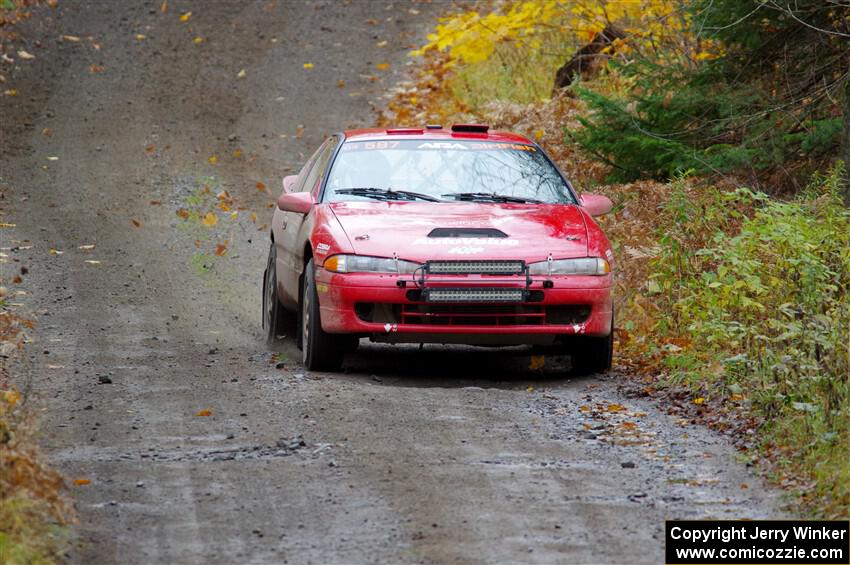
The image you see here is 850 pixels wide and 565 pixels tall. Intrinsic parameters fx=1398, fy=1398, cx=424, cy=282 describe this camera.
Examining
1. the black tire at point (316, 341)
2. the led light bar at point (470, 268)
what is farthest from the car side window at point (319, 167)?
the led light bar at point (470, 268)

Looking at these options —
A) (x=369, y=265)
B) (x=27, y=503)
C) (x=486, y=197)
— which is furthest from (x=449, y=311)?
(x=27, y=503)

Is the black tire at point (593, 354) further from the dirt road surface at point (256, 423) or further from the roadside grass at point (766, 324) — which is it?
the roadside grass at point (766, 324)

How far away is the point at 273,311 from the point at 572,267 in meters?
3.05

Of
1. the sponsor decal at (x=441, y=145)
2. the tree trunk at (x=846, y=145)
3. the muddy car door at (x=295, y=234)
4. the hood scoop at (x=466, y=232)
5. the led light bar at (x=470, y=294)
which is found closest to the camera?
the led light bar at (x=470, y=294)

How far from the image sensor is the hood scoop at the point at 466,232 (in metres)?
9.35

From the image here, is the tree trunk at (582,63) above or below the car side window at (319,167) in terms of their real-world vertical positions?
above

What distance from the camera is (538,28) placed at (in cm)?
2284

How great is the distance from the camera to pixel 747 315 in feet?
31.6

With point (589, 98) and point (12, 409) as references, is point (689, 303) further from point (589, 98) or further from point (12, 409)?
point (12, 409)

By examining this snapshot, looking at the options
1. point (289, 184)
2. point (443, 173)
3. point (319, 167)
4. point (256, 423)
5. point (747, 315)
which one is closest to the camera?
point (256, 423)

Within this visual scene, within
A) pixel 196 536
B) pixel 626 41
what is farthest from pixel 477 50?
pixel 196 536

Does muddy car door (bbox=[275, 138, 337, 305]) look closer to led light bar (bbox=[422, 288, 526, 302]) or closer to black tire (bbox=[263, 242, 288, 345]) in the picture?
black tire (bbox=[263, 242, 288, 345])

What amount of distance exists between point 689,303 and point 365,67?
1561 centimetres

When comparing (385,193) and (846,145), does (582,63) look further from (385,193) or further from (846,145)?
(385,193)
